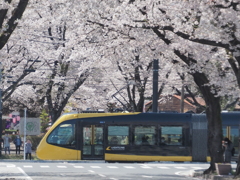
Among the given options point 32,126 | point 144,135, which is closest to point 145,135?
point 144,135

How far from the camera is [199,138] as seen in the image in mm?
33031

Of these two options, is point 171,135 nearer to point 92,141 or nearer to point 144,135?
point 144,135

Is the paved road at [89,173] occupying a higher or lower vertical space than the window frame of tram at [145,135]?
lower

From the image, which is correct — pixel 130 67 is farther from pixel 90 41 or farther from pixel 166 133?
pixel 90 41

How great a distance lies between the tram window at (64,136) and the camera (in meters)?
32.7

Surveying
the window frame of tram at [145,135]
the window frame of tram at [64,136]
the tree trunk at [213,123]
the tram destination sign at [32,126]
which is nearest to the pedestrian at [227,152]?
the tree trunk at [213,123]

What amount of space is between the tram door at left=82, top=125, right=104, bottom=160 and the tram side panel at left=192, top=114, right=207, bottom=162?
4.98 metres

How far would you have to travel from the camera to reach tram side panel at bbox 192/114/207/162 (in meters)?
32.9

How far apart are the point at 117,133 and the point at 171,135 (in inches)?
116

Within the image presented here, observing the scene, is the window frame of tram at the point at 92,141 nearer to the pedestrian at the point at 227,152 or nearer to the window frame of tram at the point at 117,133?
the window frame of tram at the point at 117,133

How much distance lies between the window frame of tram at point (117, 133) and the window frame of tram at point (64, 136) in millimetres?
1919

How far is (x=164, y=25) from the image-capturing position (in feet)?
67.8

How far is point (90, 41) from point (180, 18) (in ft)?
20.7

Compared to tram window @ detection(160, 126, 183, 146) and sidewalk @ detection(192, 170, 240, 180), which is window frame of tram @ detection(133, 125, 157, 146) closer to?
tram window @ detection(160, 126, 183, 146)
